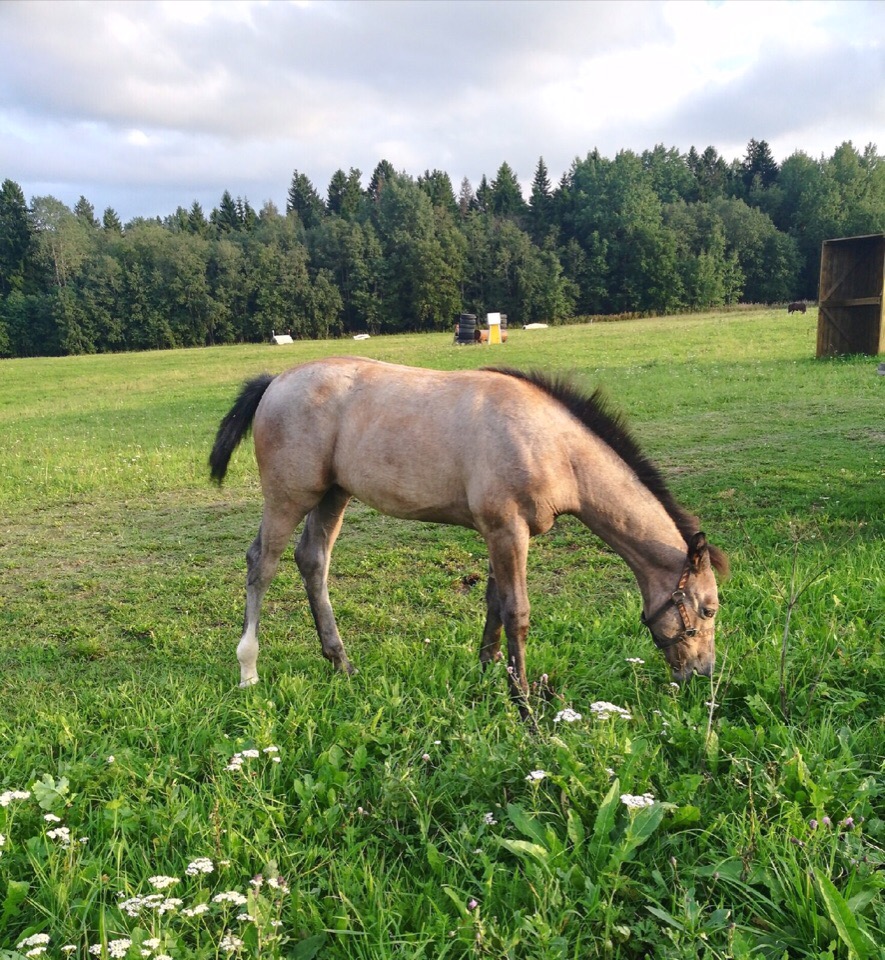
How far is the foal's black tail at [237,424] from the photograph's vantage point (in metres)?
4.90

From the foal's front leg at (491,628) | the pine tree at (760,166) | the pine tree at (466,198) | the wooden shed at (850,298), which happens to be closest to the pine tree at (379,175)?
the pine tree at (466,198)

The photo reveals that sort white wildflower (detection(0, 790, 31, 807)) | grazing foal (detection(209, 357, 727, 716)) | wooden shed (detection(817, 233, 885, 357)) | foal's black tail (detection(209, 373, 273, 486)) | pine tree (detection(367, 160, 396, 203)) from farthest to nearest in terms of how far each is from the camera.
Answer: pine tree (detection(367, 160, 396, 203)) < wooden shed (detection(817, 233, 885, 357)) < foal's black tail (detection(209, 373, 273, 486)) < grazing foal (detection(209, 357, 727, 716)) < white wildflower (detection(0, 790, 31, 807))

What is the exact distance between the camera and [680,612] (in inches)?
148

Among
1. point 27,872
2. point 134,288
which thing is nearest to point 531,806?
point 27,872

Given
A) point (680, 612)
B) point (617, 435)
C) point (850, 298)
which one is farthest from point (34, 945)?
point (850, 298)

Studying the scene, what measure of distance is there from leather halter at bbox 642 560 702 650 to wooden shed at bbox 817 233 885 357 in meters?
16.7

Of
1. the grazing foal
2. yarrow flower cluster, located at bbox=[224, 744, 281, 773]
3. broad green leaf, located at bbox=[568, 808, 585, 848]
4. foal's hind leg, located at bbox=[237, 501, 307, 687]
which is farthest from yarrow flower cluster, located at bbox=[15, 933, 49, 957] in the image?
foal's hind leg, located at bbox=[237, 501, 307, 687]

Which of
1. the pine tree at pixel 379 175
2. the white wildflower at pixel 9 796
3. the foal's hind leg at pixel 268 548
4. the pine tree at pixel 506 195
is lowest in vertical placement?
the white wildflower at pixel 9 796

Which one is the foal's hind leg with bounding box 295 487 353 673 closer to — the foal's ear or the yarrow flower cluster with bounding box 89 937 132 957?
the foal's ear

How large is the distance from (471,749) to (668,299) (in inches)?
2631

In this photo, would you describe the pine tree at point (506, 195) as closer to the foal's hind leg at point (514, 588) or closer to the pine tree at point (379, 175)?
the pine tree at point (379, 175)

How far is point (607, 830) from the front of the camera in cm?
252

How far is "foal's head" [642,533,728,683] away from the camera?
374cm

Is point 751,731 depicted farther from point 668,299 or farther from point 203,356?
point 668,299
